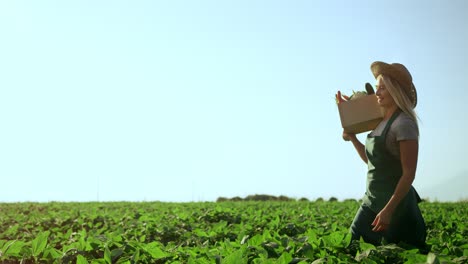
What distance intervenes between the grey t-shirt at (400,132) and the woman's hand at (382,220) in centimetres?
57

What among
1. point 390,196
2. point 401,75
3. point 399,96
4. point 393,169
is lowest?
point 390,196

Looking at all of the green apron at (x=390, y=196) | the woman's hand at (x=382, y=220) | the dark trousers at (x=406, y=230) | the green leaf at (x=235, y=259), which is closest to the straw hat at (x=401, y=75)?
the green apron at (x=390, y=196)

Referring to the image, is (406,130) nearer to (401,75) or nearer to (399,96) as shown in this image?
(399,96)

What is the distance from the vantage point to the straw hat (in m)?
4.97

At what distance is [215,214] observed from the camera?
971 cm

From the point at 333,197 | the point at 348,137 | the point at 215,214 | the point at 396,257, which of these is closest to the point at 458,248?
the point at 396,257

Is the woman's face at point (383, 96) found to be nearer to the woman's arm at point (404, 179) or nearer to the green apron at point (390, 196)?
the green apron at point (390, 196)

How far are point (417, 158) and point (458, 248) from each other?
0.86 meters

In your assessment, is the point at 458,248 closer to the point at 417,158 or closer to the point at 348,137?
the point at 417,158

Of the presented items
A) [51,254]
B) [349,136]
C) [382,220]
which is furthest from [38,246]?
[349,136]

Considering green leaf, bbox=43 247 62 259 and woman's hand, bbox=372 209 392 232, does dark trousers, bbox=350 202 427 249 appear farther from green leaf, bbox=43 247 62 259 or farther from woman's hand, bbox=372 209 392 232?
green leaf, bbox=43 247 62 259

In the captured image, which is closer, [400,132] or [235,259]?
[235,259]

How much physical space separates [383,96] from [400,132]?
59cm

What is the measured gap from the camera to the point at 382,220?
451 centimetres
